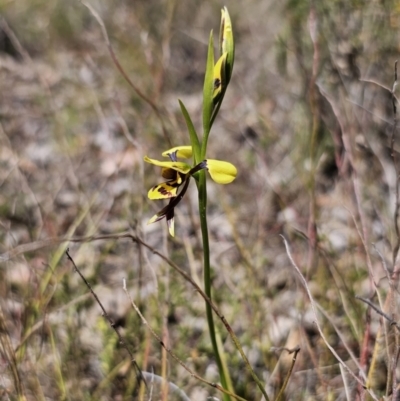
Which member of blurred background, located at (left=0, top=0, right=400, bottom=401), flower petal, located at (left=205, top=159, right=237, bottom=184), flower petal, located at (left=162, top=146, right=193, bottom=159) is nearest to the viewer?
flower petal, located at (left=205, top=159, right=237, bottom=184)

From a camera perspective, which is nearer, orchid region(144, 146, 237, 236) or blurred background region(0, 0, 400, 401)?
orchid region(144, 146, 237, 236)

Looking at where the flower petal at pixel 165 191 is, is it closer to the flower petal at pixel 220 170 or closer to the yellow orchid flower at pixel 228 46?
the flower petal at pixel 220 170

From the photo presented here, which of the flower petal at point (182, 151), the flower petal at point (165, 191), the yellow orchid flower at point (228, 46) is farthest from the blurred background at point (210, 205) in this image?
the yellow orchid flower at point (228, 46)

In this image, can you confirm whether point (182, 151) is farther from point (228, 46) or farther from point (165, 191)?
point (228, 46)

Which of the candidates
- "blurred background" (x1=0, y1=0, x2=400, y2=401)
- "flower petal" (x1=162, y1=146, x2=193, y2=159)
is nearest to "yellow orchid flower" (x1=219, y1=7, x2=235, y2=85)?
"flower petal" (x1=162, y1=146, x2=193, y2=159)

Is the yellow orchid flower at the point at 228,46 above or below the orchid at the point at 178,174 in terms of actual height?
above

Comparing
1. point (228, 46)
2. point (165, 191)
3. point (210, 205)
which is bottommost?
point (210, 205)

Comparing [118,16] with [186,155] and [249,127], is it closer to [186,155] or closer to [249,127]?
[249,127]

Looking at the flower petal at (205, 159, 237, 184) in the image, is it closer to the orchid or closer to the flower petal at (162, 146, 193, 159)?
the orchid

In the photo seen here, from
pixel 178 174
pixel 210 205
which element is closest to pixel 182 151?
pixel 178 174
